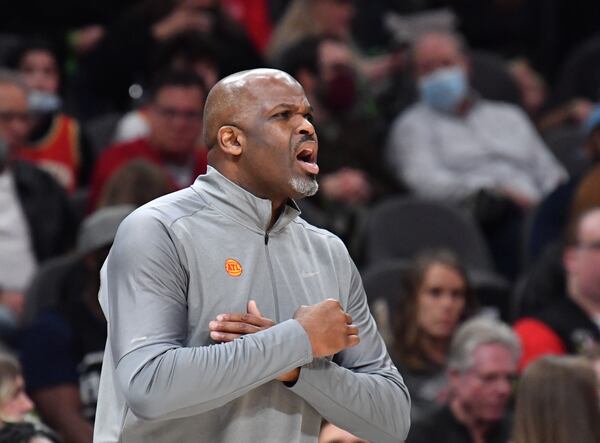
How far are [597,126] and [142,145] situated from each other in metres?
2.25

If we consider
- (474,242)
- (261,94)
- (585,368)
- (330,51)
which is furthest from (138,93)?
(261,94)

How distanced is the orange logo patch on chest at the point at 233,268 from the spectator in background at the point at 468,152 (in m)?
4.38

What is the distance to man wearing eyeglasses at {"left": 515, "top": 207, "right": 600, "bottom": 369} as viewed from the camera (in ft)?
17.4

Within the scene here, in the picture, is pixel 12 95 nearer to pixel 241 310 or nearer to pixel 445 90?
pixel 445 90

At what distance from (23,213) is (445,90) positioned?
96.4 inches

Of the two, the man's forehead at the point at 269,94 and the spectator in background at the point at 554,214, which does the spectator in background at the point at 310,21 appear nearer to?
the spectator in background at the point at 554,214

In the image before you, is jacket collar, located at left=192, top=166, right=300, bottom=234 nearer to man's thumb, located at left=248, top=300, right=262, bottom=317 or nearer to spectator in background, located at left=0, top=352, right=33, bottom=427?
man's thumb, located at left=248, top=300, right=262, bottom=317

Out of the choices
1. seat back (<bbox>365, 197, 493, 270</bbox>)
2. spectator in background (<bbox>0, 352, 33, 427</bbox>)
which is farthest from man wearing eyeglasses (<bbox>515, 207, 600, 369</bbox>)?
spectator in background (<bbox>0, 352, 33, 427</bbox>)

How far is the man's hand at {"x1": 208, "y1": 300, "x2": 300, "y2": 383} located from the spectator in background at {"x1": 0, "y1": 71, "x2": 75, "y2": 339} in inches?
140

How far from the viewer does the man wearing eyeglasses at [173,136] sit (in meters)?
6.32

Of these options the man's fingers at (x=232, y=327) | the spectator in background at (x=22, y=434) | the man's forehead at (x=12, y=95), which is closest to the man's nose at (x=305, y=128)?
the man's fingers at (x=232, y=327)

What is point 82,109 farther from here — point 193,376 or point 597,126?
point 193,376

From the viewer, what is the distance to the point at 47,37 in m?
7.74

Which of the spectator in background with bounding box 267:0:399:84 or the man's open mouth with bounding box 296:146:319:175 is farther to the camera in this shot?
the spectator in background with bounding box 267:0:399:84
